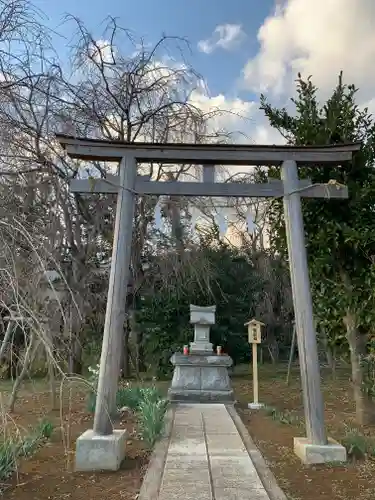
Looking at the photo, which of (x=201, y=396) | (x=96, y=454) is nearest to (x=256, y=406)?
(x=201, y=396)

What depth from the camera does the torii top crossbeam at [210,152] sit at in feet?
17.9

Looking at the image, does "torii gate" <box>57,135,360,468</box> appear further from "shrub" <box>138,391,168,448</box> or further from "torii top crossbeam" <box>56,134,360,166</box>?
"shrub" <box>138,391,168,448</box>

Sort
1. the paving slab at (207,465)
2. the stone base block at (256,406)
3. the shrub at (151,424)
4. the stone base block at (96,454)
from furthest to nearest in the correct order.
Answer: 1. the stone base block at (256,406)
2. the shrub at (151,424)
3. the stone base block at (96,454)
4. the paving slab at (207,465)

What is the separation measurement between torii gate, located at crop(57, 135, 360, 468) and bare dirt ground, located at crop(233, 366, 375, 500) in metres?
0.45

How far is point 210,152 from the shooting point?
5.54m

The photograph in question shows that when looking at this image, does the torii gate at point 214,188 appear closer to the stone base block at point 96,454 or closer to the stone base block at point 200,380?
the stone base block at point 96,454

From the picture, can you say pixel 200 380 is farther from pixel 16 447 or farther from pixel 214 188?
pixel 16 447

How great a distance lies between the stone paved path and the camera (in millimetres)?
3783

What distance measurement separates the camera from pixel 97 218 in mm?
10641

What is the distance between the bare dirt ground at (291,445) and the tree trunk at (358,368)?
225 millimetres

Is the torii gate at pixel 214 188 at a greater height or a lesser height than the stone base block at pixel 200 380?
greater

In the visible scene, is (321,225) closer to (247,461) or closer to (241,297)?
(247,461)

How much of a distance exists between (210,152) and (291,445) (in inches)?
142

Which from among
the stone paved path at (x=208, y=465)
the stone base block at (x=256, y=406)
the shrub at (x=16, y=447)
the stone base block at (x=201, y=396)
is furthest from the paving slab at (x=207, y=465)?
the stone base block at (x=201, y=396)
